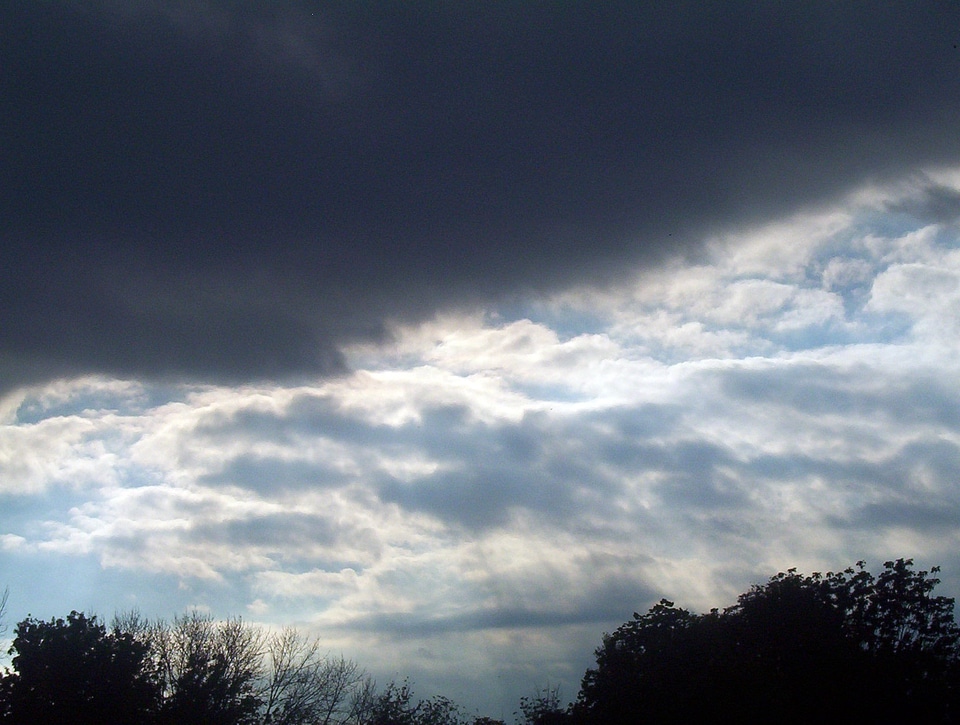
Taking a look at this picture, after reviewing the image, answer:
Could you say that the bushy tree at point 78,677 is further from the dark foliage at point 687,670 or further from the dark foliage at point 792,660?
the dark foliage at point 792,660

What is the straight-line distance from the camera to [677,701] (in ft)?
139

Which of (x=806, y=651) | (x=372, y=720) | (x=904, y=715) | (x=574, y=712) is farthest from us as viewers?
(x=372, y=720)

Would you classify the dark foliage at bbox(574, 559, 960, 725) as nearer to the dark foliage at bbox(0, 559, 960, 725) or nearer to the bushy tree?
the dark foliage at bbox(0, 559, 960, 725)

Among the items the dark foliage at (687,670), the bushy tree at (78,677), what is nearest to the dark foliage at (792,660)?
the dark foliage at (687,670)

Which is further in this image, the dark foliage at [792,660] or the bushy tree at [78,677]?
the bushy tree at [78,677]

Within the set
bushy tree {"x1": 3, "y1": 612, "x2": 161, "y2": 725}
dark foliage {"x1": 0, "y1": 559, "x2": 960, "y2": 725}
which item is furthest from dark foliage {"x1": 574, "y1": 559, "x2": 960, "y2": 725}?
bushy tree {"x1": 3, "y1": 612, "x2": 161, "y2": 725}

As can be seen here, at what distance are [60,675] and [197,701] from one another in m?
9.17

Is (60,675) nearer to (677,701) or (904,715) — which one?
(677,701)

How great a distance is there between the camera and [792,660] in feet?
132

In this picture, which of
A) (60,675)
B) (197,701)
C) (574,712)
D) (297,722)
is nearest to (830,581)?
(574,712)

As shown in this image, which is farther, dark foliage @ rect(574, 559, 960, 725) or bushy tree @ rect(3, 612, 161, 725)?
bushy tree @ rect(3, 612, 161, 725)

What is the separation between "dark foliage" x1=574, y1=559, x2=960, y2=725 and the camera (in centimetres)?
3775

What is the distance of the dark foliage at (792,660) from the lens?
37.8m

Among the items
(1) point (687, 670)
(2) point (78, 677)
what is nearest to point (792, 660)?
(1) point (687, 670)
